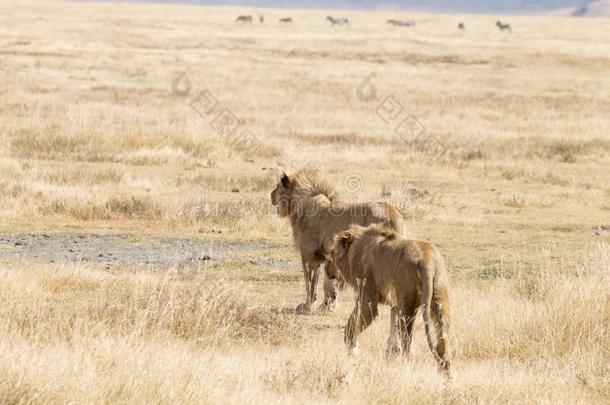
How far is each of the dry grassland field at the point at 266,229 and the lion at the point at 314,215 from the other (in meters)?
0.33

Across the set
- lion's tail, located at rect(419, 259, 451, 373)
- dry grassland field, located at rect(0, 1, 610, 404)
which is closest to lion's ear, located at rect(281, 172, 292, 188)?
dry grassland field, located at rect(0, 1, 610, 404)

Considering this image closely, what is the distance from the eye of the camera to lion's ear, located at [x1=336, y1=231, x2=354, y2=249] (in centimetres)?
775

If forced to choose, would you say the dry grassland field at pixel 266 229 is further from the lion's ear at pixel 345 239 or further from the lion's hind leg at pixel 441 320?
the lion's ear at pixel 345 239

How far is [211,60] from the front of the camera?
161 feet

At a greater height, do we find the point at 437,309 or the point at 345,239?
the point at 345,239

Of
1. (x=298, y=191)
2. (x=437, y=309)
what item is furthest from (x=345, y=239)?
(x=298, y=191)

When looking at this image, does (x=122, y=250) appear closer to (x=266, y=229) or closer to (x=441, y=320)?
(x=266, y=229)

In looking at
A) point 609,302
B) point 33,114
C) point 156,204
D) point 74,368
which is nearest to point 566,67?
point 33,114

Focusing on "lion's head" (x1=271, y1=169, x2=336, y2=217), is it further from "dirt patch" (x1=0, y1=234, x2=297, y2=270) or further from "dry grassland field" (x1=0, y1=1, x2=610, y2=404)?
"dirt patch" (x1=0, y1=234, x2=297, y2=270)

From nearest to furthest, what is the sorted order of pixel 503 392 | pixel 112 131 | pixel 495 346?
pixel 503 392 < pixel 495 346 < pixel 112 131

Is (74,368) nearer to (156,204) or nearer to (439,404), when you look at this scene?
(439,404)

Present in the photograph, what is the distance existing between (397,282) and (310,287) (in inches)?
115

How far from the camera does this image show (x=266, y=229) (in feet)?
47.6

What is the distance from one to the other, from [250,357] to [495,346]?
2.13 m
